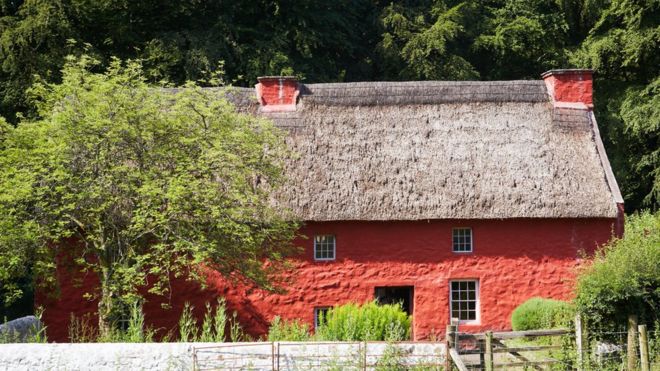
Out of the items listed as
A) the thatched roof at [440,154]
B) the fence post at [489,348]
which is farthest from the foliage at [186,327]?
the fence post at [489,348]

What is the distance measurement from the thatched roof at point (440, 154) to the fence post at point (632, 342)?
5751 mm

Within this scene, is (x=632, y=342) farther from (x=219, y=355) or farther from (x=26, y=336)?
(x=26, y=336)

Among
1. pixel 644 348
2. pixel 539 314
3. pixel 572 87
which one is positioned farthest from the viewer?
pixel 572 87

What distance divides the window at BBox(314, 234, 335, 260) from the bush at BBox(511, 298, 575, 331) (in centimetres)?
439

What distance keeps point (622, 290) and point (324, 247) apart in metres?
7.78

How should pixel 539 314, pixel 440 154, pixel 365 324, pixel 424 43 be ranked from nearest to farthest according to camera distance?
pixel 365 324 → pixel 539 314 → pixel 440 154 → pixel 424 43

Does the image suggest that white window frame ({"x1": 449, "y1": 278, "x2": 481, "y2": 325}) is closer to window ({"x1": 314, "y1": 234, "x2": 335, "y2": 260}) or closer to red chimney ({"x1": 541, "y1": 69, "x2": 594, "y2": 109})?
window ({"x1": 314, "y1": 234, "x2": 335, "y2": 260})

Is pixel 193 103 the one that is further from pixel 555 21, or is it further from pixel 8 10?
pixel 555 21

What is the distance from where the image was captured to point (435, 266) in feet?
71.1


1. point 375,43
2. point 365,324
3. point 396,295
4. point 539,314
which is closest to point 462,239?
point 396,295

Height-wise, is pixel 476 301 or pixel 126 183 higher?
pixel 126 183

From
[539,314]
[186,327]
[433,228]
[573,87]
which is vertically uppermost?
[573,87]

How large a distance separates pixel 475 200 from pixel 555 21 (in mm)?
13956

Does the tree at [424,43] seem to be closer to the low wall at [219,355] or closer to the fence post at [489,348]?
the fence post at [489,348]
